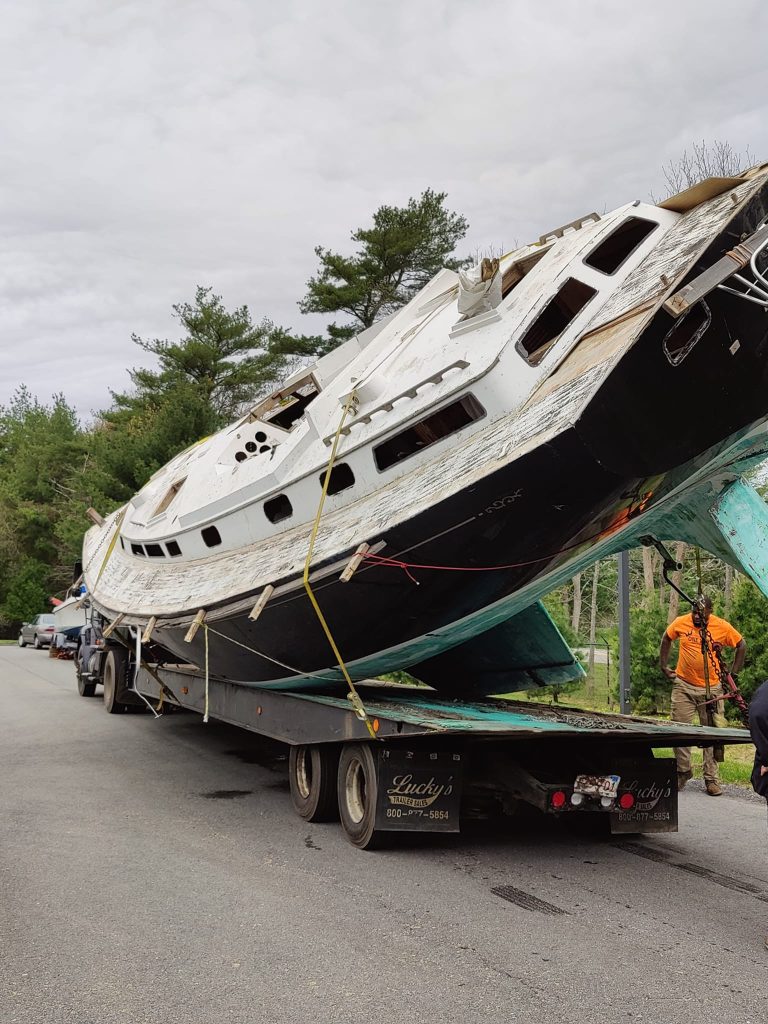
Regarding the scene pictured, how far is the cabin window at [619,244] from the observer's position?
7.10m

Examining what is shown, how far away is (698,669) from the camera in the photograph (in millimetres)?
8992

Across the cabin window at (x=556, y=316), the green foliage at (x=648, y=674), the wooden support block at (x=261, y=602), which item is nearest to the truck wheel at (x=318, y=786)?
the wooden support block at (x=261, y=602)

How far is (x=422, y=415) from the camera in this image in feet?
22.9

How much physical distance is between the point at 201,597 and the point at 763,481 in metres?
19.8

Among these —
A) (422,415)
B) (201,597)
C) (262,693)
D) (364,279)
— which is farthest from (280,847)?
(364,279)

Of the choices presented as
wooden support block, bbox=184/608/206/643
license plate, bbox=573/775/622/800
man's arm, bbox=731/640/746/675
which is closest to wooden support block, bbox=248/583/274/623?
wooden support block, bbox=184/608/206/643

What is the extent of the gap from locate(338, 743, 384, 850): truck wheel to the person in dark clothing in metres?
2.58

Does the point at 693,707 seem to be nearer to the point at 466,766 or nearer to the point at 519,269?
the point at 466,766

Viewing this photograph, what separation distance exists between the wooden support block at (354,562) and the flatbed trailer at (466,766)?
3.31 feet

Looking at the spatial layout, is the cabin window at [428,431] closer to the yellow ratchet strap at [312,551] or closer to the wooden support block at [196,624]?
the yellow ratchet strap at [312,551]

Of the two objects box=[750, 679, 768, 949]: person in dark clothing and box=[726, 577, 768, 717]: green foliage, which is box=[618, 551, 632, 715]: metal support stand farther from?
box=[750, 679, 768, 949]: person in dark clothing

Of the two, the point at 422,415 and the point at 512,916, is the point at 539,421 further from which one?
the point at 512,916

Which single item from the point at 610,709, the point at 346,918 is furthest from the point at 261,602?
the point at 610,709

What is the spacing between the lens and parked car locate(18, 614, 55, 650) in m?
32.0
